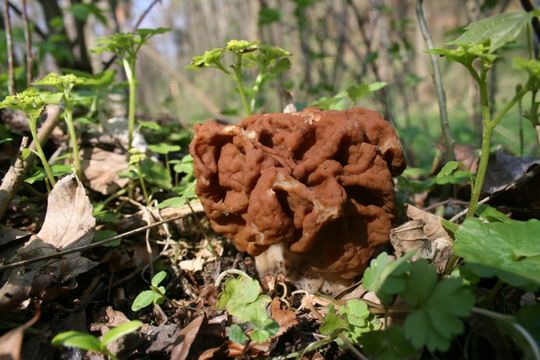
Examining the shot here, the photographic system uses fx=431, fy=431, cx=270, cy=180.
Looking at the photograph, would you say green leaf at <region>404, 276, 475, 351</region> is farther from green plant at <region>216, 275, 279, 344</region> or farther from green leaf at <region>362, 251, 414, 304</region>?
green plant at <region>216, 275, 279, 344</region>

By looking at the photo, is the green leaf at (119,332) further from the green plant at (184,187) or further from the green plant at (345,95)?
the green plant at (345,95)

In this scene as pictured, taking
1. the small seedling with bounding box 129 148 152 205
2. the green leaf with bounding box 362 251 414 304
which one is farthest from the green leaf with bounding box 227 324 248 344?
the small seedling with bounding box 129 148 152 205

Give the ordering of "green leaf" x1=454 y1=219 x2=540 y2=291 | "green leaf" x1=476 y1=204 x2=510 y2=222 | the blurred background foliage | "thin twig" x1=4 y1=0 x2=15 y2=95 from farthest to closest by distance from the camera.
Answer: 1. the blurred background foliage
2. "thin twig" x1=4 y1=0 x2=15 y2=95
3. "green leaf" x1=476 y1=204 x2=510 y2=222
4. "green leaf" x1=454 y1=219 x2=540 y2=291

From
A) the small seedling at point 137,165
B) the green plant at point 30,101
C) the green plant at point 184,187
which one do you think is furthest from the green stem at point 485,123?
the green plant at point 30,101

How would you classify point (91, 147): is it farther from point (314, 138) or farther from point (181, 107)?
point (181, 107)

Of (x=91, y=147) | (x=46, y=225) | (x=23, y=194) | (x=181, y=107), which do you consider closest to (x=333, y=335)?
(x=46, y=225)

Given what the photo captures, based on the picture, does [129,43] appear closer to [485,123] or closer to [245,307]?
[245,307]
